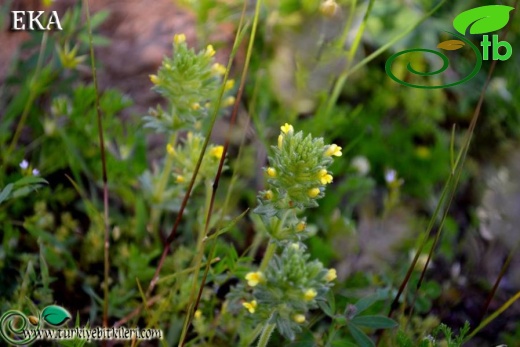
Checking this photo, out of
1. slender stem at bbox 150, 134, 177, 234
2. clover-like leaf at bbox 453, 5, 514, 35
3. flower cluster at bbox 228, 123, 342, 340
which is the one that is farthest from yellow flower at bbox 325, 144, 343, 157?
clover-like leaf at bbox 453, 5, 514, 35

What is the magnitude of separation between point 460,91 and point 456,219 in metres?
0.67

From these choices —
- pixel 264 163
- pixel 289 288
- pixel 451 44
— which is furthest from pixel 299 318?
pixel 451 44

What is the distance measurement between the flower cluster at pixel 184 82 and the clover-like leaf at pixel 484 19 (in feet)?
2.46

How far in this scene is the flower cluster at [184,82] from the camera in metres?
1.61

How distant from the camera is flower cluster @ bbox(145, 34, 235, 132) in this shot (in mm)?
1609

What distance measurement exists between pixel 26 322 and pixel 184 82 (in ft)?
2.44

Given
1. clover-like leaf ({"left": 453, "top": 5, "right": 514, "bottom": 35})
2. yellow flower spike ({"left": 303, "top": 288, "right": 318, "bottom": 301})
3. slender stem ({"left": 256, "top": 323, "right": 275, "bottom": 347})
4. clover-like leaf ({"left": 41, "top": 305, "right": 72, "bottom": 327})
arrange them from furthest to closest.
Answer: clover-like leaf ({"left": 453, "top": 5, "right": 514, "bottom": 35}), clover-like leaf ({"left": 41, "top": 305, "right": 72, "bottom": 327}), slender stem ({"left": 256, "top": 323, "right": 275, "bottom": 347}), yellow flower spike ({"left": 303, "top": 288, "right": 318, "bottom": 301})

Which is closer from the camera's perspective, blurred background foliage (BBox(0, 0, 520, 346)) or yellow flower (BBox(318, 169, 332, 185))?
yellow flower (BBox(318, 169, 332, 185))

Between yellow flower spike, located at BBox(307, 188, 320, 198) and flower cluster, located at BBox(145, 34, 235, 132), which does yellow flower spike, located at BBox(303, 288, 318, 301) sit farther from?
flower cluster, located at BBox(145, 34, 235, 132)

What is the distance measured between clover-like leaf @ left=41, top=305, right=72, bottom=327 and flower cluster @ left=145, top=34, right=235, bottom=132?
0.56 m

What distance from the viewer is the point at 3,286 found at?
5.49ft

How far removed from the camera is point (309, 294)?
1268mm

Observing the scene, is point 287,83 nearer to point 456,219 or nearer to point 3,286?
point 456,219

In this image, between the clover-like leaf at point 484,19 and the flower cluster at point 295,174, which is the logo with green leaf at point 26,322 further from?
the clover-like leaf at point 484,19
